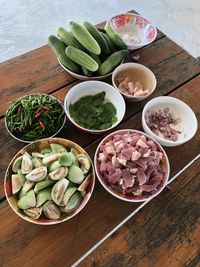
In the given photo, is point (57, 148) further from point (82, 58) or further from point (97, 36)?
point (97, 36)

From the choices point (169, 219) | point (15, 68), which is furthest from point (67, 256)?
point (15, 68)

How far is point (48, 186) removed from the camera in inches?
27.2

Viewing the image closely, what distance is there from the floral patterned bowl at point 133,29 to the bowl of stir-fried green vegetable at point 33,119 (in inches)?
18.9

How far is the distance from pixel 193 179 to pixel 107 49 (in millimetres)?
557

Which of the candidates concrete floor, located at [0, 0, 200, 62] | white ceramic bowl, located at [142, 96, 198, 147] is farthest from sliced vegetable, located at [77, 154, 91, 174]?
concrete floor, located at [0, 0, 200, 62]

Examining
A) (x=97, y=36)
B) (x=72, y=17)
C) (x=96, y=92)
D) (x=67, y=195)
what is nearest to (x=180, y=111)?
(x=96, y=92)

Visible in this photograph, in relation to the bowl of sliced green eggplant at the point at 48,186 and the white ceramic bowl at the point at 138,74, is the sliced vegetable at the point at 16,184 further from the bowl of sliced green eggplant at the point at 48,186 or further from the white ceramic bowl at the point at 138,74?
the white ceramic bowl at the point at 138,74

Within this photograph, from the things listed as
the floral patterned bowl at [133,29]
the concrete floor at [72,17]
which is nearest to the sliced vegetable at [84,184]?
the floral patterned bowl at [133,29]

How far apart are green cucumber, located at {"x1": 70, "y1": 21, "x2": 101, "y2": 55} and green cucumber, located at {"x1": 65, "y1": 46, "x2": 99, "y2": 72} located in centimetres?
4

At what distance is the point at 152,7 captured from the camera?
239 cm

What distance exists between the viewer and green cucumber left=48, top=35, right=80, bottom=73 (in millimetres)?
977

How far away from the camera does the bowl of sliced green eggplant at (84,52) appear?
95cm

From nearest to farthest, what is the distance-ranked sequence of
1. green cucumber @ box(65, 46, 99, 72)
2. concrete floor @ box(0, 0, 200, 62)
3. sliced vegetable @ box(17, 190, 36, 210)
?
sliced vegetable @ box(17, 190, 36, 210)
green cucumber @ box(65, 46, 99, 72)
concrete floor @ box(0, 0, 200, 62)

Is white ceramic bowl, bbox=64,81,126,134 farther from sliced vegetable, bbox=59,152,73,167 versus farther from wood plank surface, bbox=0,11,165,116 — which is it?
sliced vegetable, bbox=59,152,73,167
